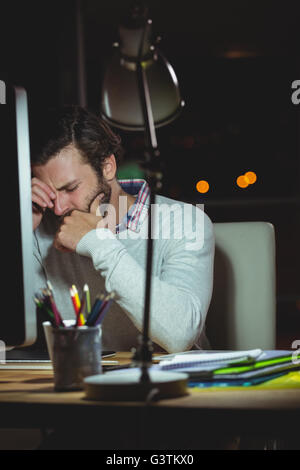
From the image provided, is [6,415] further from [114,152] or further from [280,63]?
[280,63]

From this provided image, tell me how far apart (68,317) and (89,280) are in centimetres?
11

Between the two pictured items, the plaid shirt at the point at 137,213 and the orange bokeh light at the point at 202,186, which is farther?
the orange bokeh light at the point at 202,186

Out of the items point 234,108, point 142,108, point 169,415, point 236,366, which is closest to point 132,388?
point 169,415

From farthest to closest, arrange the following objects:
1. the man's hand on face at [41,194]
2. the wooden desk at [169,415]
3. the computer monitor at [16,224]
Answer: the man's hand on face at [41,194] → the computer monitor at [16,224] → the wooden desk at [169,415]

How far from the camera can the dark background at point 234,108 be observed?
507 centimetres

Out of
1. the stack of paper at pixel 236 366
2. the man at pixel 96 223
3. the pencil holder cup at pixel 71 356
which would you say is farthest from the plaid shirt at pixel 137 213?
the pencil holder cup at pixel 71 356

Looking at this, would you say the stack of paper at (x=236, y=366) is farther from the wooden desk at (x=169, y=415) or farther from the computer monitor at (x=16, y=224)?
the computer monitor at (x=16, y=224)

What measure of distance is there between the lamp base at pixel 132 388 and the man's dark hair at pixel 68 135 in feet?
3.26

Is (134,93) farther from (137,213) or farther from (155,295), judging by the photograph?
(137,213)

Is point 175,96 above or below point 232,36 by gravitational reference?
below

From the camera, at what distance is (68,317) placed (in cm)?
163

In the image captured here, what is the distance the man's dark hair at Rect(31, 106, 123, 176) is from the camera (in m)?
1.64

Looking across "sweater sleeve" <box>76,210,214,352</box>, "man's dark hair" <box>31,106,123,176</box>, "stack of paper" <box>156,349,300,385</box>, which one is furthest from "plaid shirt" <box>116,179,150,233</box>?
"stack of paper" <box>156,349,300,385</box>
